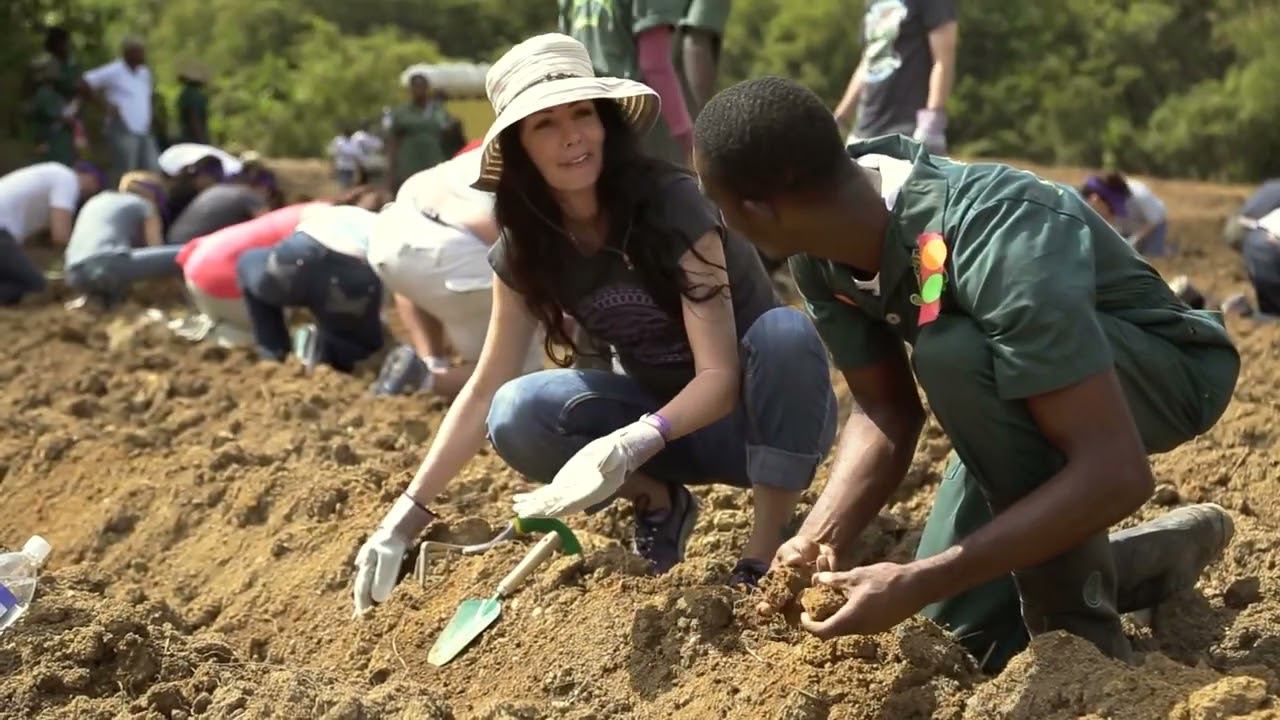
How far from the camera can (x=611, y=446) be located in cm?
304

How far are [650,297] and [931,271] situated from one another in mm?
1004

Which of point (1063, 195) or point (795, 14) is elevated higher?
point (1063, 195)

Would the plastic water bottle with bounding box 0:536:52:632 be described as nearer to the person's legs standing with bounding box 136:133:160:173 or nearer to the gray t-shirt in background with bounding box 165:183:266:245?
the gray t-shirt in background with bounding box 165:183:266:245

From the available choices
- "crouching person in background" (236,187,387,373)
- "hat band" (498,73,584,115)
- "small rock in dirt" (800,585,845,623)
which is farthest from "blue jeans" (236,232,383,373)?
"small rock in dirt" (800,585,845,623)

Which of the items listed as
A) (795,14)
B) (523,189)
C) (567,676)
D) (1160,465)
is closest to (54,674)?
(567,676)

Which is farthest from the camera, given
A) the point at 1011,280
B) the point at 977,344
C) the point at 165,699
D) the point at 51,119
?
the point at 51,119

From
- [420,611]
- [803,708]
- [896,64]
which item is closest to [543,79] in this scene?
[420,611]

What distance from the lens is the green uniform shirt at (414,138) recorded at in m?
13.8

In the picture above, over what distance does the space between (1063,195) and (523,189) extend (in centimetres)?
127

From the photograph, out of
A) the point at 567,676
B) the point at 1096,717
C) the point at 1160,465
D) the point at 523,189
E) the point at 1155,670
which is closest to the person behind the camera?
the point at 1096,717

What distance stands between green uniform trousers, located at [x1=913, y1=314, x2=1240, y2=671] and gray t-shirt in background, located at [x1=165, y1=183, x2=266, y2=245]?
18.0ft

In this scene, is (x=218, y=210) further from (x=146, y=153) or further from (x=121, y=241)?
(x=146, y=153)

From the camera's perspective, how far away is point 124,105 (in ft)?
39.0

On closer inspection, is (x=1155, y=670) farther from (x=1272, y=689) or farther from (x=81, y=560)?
(x=81, y=560)
